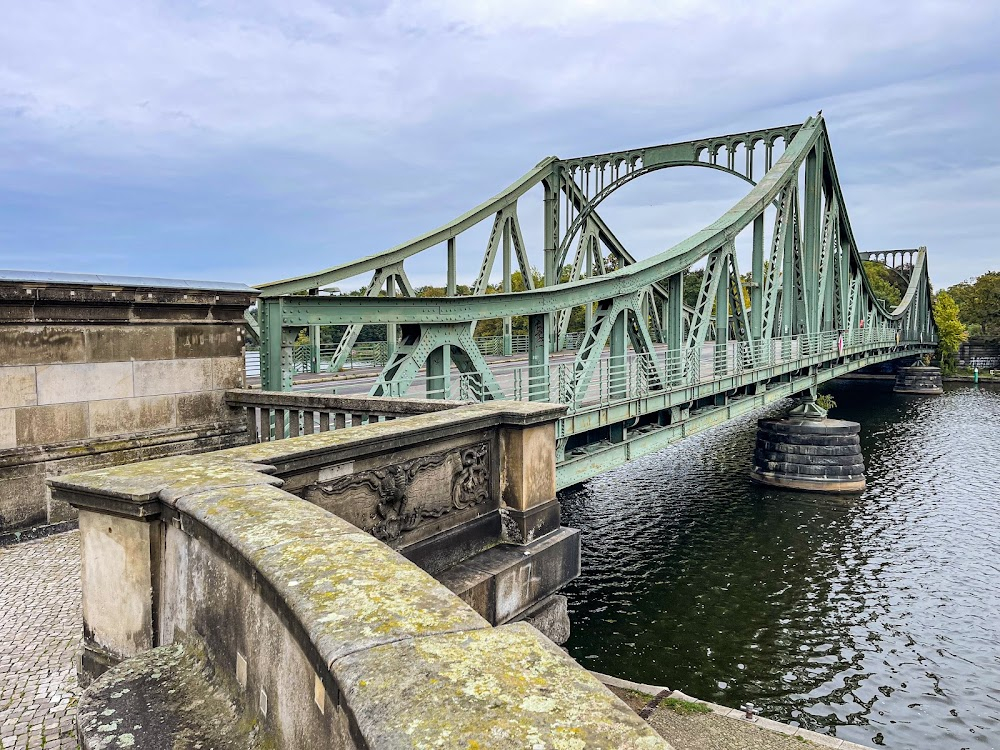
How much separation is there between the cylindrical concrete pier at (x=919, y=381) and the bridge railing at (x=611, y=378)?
1306 inches

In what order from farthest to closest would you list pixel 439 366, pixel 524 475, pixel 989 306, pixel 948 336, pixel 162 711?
pixel 989 306, pixel 948 336, pixel 439 366, pixel 524 475, pixel 162 711

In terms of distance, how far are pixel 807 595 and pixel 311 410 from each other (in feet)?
39.3

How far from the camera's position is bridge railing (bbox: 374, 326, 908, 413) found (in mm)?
9609

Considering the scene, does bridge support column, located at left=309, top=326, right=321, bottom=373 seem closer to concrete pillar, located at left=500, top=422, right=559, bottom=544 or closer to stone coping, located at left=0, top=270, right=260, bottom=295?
stone coping, located at left=0, top=270, right=260, bottom=295

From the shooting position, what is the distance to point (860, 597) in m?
14.4

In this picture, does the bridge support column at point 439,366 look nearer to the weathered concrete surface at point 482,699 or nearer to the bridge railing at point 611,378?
the bridge railing at point 611,378

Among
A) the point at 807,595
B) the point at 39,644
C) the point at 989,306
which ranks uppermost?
the point at 989,306

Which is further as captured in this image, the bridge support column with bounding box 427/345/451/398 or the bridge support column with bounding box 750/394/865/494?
the bridge support column with bounding box 750/394/865/494

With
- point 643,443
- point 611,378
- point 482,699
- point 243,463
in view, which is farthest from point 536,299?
point 482,699

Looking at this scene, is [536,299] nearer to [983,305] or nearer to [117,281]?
[117,281]

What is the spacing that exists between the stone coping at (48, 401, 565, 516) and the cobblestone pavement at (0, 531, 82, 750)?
35.6 inches

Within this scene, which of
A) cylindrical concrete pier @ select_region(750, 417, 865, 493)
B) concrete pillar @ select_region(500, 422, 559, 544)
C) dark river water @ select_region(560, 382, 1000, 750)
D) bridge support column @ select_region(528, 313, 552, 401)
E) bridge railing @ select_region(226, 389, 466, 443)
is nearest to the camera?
concrete pillar @ select_region(500, 422, 559, 544)

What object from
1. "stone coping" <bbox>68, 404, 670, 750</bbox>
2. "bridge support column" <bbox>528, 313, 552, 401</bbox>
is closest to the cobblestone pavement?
"stone coping" <bbox>68, 404, 670, 750</bbox>

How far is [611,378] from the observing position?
1279 cm
